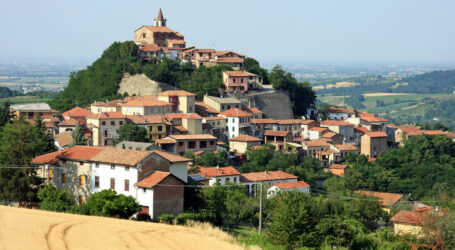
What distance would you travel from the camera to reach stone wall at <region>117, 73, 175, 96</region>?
6303cm

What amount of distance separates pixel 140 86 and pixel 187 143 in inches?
521

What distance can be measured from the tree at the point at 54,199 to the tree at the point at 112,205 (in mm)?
1344

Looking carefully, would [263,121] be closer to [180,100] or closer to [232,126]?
[232,126]

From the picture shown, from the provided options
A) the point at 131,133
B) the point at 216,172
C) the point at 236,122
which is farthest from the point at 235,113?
the point at 216,172

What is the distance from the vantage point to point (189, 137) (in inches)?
2078

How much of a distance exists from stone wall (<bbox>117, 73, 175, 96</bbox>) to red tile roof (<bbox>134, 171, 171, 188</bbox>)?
99.0 feet

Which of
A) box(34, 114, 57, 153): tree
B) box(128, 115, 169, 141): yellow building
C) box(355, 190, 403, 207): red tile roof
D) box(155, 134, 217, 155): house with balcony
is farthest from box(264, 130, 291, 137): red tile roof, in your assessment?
box(34, 114, 57, 153): tree

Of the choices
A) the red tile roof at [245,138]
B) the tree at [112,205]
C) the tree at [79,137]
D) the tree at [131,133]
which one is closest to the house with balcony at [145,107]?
the tree at [131,133]

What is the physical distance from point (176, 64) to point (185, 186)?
106ft

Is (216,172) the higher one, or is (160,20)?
(160,20)

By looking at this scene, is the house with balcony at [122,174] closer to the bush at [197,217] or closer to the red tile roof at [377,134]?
the bush at [197,217]

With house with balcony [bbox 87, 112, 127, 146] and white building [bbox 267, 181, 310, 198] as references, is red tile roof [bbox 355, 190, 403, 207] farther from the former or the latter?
house with balcony [bbox 87, 112, 127, 146]

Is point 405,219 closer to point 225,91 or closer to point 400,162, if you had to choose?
point 400,162

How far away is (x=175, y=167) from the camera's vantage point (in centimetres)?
3559
